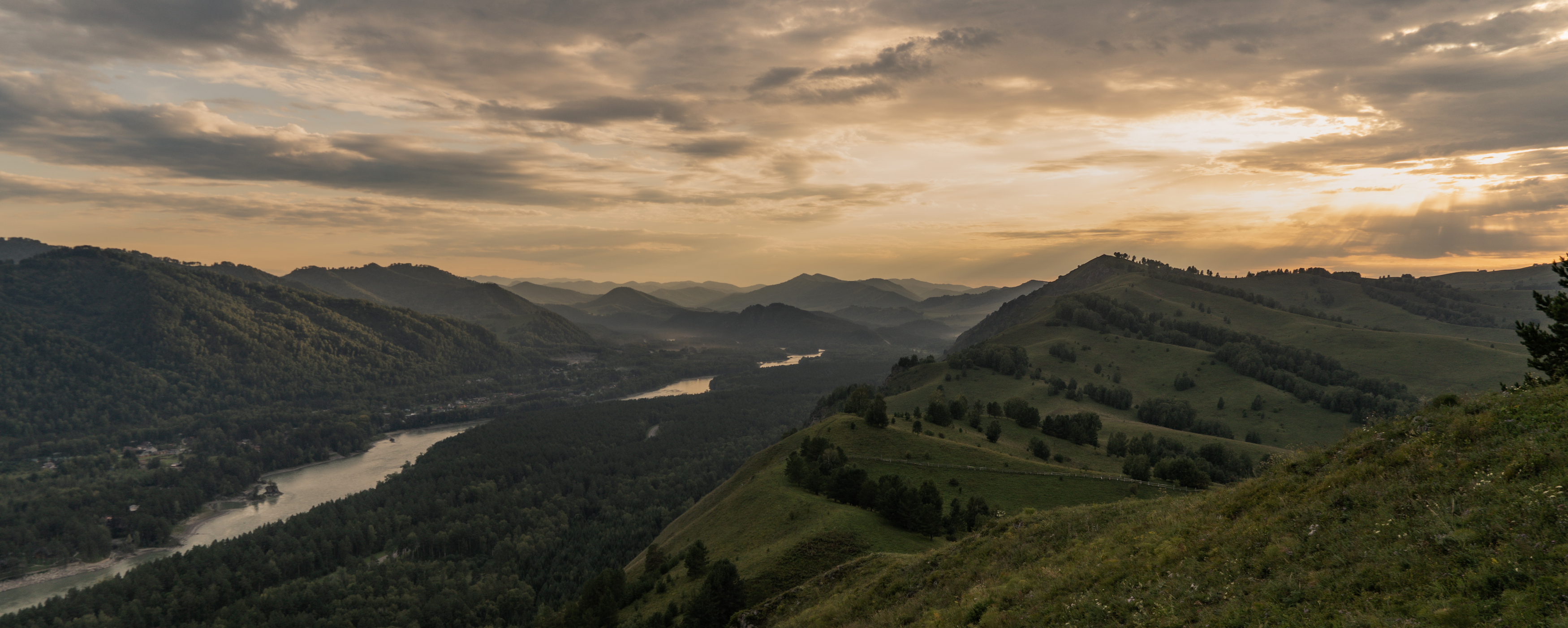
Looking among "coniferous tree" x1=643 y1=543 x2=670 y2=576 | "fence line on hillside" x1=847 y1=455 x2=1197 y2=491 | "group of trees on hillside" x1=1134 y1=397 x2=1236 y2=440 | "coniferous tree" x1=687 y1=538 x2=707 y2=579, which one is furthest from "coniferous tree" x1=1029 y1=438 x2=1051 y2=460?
"coniferous tree" x1=643 y1=543 x2=670 y2=576

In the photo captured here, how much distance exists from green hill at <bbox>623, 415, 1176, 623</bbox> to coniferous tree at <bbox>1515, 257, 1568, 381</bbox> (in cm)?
4304

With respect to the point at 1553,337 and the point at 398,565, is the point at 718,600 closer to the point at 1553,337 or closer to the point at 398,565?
the point at 1553,337

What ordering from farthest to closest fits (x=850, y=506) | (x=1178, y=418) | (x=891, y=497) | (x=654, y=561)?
(x=1178, y=418)
(x=654, y=561)
(x=850, y=506)
(x=891, y=497)

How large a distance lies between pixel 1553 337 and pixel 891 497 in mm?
59112

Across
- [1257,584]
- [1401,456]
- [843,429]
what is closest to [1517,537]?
[1257,584]

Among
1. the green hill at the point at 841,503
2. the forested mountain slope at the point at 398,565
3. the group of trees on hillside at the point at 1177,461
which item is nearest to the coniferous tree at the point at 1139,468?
the group of trees on hillside at the point at 1177,461

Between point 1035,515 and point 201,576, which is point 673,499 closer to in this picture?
point 201,576

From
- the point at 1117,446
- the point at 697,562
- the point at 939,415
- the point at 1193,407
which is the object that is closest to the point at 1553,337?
the point at 697,562

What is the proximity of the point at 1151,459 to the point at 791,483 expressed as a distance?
68915 millimetres

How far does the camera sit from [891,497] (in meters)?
79.2

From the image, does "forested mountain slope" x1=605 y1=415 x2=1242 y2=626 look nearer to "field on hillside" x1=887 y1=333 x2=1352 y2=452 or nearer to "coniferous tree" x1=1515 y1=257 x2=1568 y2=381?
"field on hillside" x1=887 y1=333 x2=1352 y2=452

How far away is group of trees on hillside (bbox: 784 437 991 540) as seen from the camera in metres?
75.6

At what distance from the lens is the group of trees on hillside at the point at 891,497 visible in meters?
75.6

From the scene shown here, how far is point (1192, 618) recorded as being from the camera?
22797 mm
